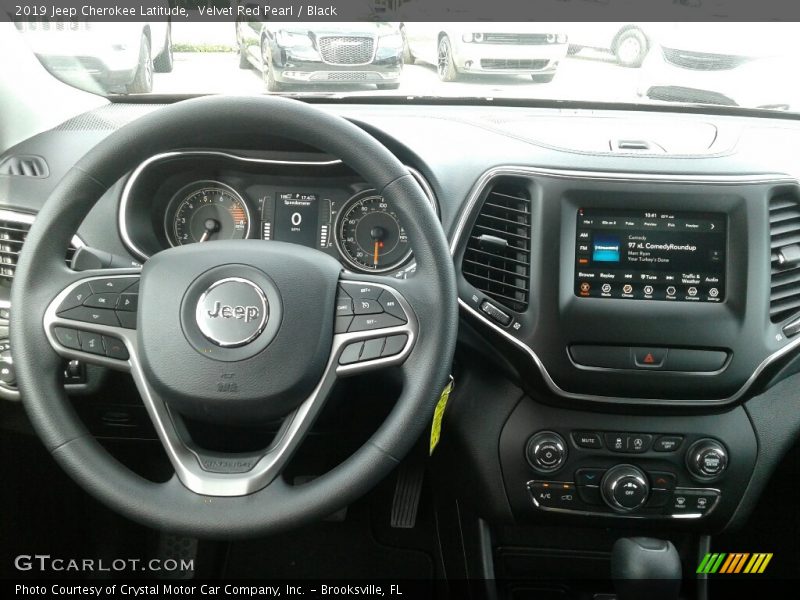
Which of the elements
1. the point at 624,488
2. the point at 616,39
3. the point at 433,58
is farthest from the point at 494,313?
the point at 616,39

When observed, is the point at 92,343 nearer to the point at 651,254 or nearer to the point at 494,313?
the point at 494,313

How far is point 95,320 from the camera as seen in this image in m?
1.37

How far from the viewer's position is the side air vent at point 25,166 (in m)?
1.78

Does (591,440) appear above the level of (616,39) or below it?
below

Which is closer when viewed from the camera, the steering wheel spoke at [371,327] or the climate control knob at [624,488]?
the steering wheel spoke at [371,327]

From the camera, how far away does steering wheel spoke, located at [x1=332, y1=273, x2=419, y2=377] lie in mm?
1336

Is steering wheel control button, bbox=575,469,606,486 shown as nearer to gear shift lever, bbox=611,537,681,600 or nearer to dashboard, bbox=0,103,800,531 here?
dashboard, bbox=0,103,800,531

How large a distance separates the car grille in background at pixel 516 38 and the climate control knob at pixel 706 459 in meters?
0.99

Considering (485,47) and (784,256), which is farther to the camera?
(485,47)

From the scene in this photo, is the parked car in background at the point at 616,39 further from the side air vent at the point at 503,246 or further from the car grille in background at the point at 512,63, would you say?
the side air vent at the point at 503,246

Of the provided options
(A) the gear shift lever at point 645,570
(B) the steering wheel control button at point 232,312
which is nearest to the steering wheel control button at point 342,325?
(B) the steering wheel control button at point 232,312

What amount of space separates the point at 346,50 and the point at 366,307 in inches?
29.1

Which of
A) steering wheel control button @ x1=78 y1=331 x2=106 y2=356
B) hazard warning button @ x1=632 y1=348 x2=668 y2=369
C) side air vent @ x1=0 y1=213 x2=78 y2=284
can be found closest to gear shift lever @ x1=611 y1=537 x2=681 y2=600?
hazard warning button @ x1=632 y1=348 x2=668 y2=369

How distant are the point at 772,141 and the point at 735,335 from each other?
48 cm
